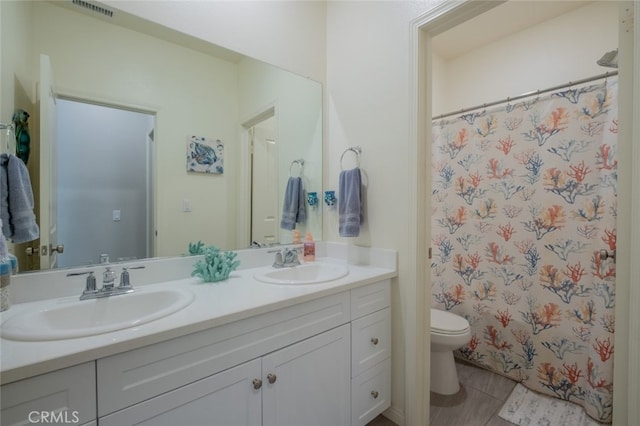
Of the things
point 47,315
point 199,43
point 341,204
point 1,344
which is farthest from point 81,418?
point 199,43

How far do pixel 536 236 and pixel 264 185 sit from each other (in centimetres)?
174

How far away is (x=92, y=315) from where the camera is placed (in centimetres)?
96

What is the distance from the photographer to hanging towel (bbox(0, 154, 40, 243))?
2.83ft

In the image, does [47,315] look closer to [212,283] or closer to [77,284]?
[77,284]

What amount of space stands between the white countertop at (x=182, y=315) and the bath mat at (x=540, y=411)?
3.51ft

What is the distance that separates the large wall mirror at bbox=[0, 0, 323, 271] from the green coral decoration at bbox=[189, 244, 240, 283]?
13 centimetres

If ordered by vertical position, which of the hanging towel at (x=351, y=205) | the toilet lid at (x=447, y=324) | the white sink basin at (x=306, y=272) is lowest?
the toilet lid at (x=447, y=324)

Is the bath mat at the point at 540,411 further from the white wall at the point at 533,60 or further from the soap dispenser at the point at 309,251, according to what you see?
the white wall at the point at 533,60

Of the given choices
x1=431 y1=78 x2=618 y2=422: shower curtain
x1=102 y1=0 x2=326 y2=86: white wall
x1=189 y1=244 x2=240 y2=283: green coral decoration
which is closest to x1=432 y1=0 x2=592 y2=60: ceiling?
x1=431 y1=78 x2=618 y2=422: shower curtain

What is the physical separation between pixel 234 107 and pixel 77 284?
1063 millimetres

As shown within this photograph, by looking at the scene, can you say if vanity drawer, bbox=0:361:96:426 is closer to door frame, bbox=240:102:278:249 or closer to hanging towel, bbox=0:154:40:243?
hanging towel, bbox=0:154:40:243

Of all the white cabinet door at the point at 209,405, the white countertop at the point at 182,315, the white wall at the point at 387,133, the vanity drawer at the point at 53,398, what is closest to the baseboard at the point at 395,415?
the white wall at the point at 387,133

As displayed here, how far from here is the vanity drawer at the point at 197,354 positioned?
706 mm

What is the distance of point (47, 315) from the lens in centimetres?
88
